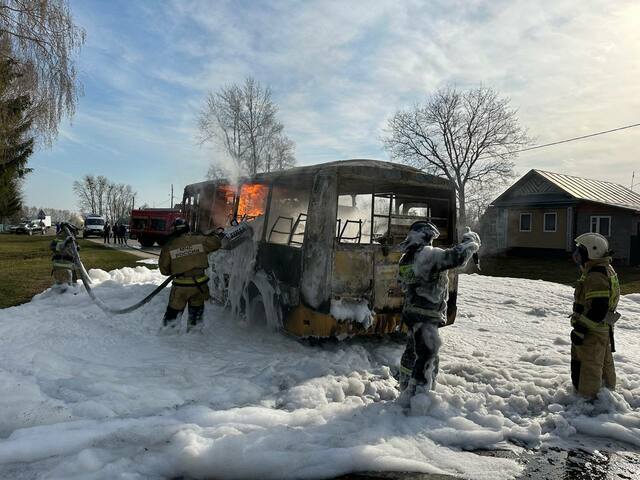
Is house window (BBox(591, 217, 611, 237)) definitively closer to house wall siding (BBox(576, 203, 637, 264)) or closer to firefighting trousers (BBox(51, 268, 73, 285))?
house wall siding (BBox(576, 203, 637, 264))

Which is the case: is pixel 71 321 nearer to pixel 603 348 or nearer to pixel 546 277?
pixel 603 348

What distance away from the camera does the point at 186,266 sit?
5.79 metres

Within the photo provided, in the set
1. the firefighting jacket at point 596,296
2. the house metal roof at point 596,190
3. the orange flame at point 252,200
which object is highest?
the house metal roof at point 596,190

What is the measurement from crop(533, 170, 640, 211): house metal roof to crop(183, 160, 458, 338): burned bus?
22987 millimetres

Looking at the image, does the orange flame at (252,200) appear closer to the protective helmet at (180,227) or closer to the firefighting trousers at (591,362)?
the protective helmet at (180,227)

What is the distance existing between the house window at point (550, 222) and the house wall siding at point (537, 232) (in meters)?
0.14

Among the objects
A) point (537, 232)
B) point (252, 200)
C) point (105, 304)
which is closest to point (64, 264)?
point (105, 304)

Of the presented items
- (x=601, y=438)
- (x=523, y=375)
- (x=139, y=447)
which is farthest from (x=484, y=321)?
(x=139, y=447)

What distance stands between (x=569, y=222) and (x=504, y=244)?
455 cm

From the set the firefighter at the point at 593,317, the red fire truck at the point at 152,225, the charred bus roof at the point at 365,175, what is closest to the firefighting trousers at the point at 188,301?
the charred bus roof at the point at 365,175

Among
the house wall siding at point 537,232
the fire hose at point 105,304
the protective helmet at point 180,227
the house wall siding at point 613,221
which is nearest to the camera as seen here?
the protective helmet at point 180,227

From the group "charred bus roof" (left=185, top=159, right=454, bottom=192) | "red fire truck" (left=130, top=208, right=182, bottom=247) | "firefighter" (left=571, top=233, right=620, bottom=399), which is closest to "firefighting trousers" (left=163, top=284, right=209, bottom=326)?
"charred bus roof" (left=185, top=159, right=454, bottom=192)

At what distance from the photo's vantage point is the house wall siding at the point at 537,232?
25391mm

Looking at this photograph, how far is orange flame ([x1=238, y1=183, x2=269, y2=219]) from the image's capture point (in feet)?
20.3
